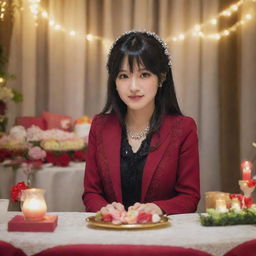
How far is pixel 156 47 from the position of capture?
6.63 ft

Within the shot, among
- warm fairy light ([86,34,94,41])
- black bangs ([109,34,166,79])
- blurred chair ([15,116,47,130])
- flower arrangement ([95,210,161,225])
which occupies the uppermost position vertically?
warm fairy light ([86,34,94,41])

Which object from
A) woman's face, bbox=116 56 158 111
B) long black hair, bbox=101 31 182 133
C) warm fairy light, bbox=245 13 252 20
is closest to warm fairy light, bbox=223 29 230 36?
warm fairy light, bbox=245 13 252 20

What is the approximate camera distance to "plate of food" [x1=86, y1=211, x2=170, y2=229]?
4.57 feet

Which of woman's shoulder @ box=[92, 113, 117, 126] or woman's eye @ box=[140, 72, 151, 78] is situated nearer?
woman's eye @ box=[140, 72, 151, 78]

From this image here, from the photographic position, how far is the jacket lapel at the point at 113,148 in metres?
→ 2.01

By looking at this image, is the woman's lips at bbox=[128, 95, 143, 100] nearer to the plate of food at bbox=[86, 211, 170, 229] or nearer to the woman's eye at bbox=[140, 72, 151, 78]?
the woman's eye at bbox=[140, 72, 151, 78]

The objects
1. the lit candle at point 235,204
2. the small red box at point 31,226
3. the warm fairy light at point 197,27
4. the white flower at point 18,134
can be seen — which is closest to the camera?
the small red box at point 31,226

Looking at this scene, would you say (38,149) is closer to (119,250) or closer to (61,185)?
(61,185)

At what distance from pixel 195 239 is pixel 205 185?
3.89m

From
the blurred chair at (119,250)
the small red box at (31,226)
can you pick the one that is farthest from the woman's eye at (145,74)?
the blurred chair at (119,250)

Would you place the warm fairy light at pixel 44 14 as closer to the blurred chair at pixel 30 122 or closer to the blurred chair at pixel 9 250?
the blurred chair at pixel 30 122

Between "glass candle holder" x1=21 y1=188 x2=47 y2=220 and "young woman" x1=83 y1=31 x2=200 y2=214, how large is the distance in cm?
51

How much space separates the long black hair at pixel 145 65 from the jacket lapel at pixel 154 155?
0.04 metres

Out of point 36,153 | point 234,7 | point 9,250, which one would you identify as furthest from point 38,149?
point 9,250
